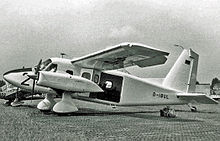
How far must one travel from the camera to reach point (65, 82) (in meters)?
10.3

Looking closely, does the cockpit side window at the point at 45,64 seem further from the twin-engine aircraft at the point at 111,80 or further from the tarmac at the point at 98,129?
the tarmac at the point at 98,129

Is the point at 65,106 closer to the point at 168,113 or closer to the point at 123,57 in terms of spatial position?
the point at 123,57

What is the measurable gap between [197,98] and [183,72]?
7.65ft

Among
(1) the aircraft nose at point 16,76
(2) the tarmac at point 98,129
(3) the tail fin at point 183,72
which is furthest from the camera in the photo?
(3) the tail fin at point 183,72

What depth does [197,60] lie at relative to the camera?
14242mm

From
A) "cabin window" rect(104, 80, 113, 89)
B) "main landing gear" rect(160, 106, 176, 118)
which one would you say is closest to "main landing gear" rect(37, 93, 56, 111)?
"cabin window" rect(104, 80, 113, 89)

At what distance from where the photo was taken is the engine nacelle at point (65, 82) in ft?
32.4

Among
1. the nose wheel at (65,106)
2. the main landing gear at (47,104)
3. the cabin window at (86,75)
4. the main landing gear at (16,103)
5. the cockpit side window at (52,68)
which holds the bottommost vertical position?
the main landing gear at (16,103)

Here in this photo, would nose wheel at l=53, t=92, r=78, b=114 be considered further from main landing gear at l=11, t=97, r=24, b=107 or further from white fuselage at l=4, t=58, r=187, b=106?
main landing gear at l=11, t=97, r=24, b=107

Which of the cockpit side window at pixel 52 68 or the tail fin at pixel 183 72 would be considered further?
the tail fin at pixel 183 72

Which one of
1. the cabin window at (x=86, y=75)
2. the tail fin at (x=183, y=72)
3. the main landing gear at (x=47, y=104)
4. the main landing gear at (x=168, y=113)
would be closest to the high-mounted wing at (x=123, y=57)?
the cabin window at (x=86, y=75)

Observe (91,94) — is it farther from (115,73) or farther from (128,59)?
(128,59)

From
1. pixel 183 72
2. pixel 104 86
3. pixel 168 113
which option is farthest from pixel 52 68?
pixel 183 72

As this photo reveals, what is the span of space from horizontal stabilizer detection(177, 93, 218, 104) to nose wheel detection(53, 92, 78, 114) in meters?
5.66
